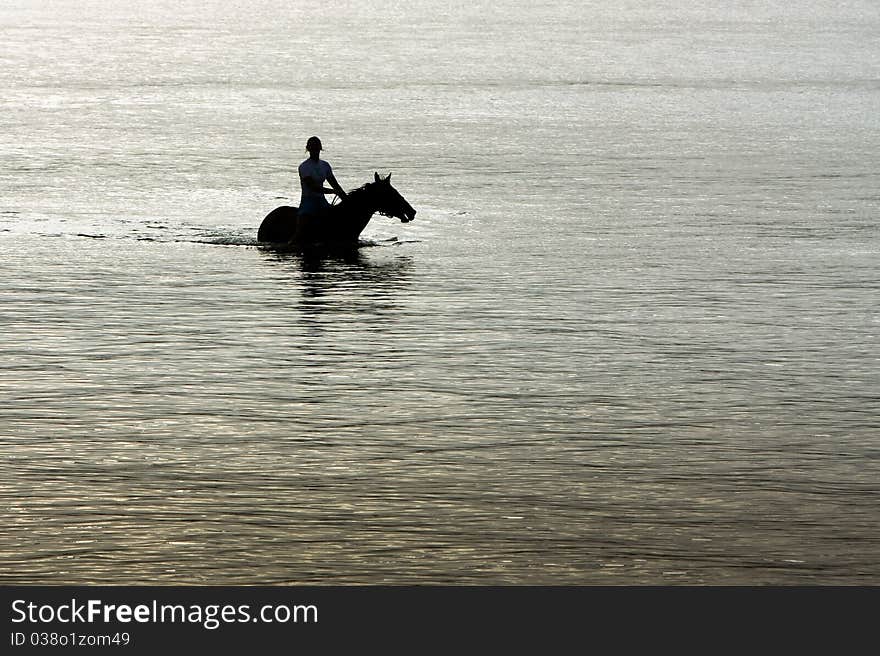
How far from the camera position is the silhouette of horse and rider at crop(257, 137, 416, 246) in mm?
26828

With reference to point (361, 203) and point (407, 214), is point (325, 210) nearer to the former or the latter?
point (361, 203)

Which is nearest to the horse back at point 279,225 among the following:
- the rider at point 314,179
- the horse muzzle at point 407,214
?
the rider at point 314,179

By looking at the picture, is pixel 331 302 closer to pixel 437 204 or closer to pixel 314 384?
pixel 314 384

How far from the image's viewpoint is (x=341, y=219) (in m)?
27.6

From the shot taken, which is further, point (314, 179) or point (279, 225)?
point (279, 225)

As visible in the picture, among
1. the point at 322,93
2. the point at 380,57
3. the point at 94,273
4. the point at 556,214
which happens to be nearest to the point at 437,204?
the point at 556,214

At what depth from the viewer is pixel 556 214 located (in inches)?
1346

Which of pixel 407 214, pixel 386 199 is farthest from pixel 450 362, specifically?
pixel 407 214

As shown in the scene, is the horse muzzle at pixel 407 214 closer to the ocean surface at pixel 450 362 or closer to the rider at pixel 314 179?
the ocean surface at pixel 450 362

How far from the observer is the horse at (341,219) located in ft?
89.0

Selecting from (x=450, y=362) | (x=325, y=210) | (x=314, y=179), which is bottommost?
(x=450, y=362)

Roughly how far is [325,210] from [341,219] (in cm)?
31

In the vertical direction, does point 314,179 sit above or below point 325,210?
above

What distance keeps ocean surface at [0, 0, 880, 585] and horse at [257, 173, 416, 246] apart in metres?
0.55
